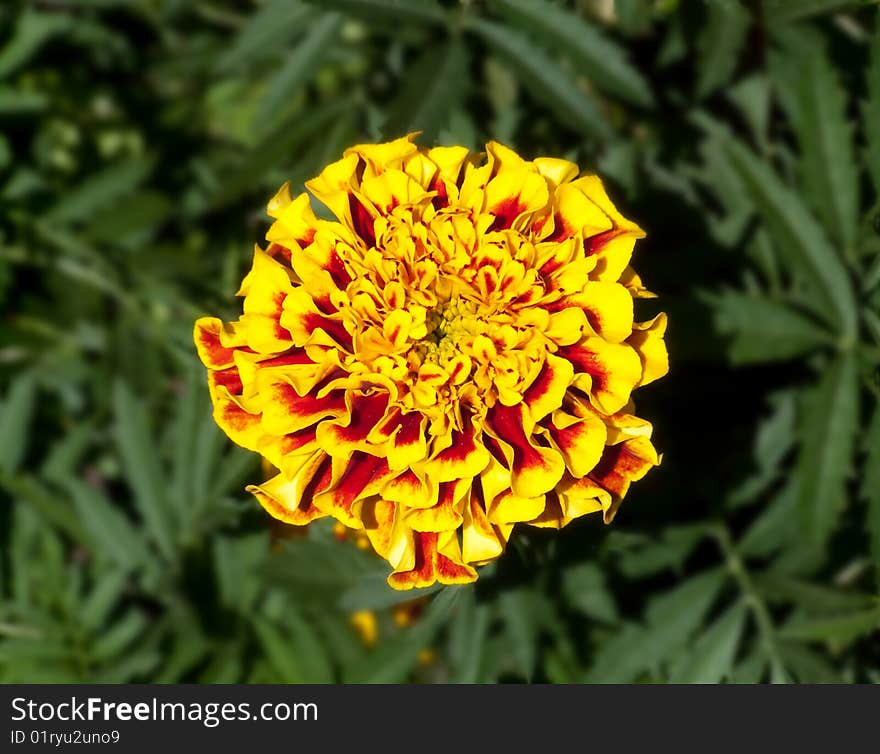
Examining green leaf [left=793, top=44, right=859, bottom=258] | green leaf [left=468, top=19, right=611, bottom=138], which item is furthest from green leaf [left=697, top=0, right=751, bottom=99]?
green leaf [left=468, top=19, right=611, bottom=138]

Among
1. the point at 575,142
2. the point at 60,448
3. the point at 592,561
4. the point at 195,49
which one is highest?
the point at 575,142

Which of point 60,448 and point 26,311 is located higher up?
point 26,311

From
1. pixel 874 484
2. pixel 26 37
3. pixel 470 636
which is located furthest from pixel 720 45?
pixel 26 37

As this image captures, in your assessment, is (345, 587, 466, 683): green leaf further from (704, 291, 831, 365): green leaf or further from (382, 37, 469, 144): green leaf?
(382, 37, 469, 144): green leaf
